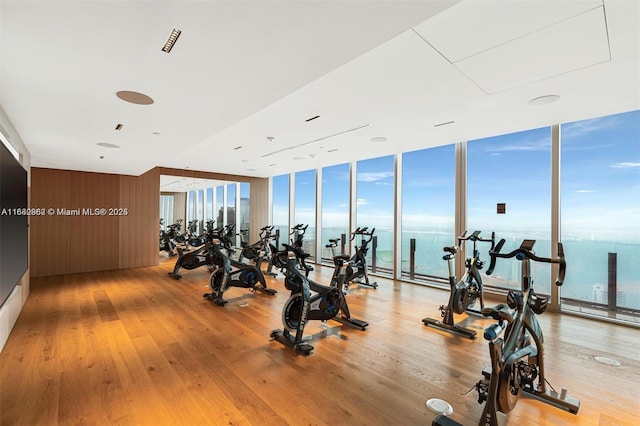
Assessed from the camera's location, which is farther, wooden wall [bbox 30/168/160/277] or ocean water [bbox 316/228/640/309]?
wooden wall [bbox 30/168/160/277]

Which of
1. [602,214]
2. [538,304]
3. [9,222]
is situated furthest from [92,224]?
[602,214]

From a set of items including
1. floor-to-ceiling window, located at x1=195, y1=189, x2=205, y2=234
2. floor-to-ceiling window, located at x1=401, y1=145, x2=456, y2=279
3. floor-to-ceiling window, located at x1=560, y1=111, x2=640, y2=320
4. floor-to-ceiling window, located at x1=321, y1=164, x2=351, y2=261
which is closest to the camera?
floor-to-ceiling window, located at x1=560, y1=111, x2=640, y2=320

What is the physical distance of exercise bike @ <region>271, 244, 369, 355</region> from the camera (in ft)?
10.7

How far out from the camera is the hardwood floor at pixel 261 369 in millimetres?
2141

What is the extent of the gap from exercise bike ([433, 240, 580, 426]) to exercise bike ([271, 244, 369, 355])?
5.29 feet

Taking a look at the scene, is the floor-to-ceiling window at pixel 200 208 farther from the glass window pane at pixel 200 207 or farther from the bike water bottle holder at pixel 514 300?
the bike water bottle holder at pixel 514 300

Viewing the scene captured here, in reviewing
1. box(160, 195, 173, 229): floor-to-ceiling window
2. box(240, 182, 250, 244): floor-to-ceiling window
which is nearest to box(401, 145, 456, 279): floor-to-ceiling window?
box(240, 182, 250, 244): floor-to-ceiling window

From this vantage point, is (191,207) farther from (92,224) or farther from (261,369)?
(261,369)

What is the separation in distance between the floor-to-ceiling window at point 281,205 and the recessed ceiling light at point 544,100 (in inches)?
299

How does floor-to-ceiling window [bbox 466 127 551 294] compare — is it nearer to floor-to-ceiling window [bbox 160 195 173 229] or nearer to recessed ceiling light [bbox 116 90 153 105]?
recessed ceiling light [bbox 116 90 153 105]

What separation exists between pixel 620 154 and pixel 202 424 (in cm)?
597

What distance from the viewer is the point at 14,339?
3355mm

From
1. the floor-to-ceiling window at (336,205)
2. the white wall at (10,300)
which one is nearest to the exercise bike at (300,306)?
the white wall at (10,300)

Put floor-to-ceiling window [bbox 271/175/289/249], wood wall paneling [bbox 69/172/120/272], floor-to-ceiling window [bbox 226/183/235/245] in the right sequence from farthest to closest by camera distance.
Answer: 1. floor-to-ceiling window [bbox 226/183/235/245]
2. floor-to-ceiling window [bbox 271/175/289/249]
3. wood wall paneling [bbox 69/172/120/272]
